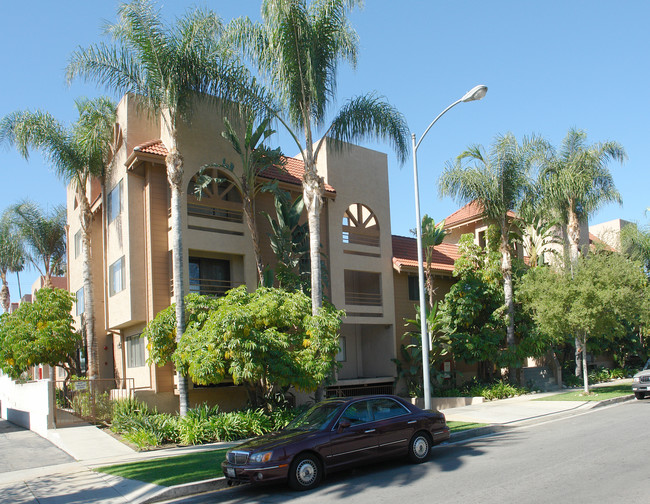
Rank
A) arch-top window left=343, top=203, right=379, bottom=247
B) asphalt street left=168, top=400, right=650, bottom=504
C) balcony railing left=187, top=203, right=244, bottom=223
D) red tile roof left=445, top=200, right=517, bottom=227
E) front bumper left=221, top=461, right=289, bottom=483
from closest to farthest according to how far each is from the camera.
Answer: asphalt street left=168, top=400, right=650, bottom=504, front bumper left=221, top=461, right=289, bottom=483, balcony railing left=187, top=203, right=244, bottom=223, arch-top window left=343, top=203, right=379, bottom=247, red tile roof left=445, top=200, right=517, bottom=227

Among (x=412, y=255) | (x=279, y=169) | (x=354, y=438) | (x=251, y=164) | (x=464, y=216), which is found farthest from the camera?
(x=464, y=216)

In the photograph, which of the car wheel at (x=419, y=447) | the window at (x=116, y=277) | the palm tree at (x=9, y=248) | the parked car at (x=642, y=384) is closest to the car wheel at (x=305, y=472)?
the car wheel at (x=419, y=447)

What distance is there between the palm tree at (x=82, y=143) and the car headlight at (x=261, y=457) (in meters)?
14.4

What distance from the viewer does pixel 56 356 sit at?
22156 mm

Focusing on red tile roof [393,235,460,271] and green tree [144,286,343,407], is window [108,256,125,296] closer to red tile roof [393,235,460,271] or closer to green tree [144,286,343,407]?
green tree [144,286,343,407]

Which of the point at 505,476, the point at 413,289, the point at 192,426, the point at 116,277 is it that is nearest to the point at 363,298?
the point at 413,289

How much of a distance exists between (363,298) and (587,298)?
8854mm

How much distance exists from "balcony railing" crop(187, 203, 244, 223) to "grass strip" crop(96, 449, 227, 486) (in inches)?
368

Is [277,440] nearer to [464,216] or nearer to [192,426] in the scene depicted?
[192,426]

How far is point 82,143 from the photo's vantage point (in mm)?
21500

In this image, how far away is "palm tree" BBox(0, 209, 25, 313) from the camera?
113 ft

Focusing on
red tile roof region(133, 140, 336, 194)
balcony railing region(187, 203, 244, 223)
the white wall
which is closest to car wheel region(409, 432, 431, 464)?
the white wall

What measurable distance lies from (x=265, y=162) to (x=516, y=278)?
12177mm

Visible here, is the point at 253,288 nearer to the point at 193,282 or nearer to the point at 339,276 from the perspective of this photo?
the point at 193,282
